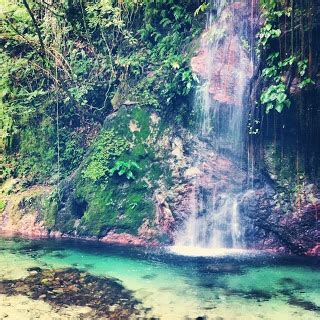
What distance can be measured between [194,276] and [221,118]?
3.83 m

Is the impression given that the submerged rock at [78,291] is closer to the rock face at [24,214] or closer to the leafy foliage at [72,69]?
the rock face at [24,214]

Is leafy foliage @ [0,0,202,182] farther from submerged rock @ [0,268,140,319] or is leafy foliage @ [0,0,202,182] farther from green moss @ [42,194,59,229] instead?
submerged rock @ [0,268,140,319]

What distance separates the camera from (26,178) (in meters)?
11.0

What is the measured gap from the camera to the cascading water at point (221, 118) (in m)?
8.48

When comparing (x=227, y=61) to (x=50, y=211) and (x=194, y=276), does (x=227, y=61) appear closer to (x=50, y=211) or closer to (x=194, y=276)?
(x=194, y=276)

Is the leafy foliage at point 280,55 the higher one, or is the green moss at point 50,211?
the leafy foliage at point 280,55

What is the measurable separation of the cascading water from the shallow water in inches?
35.6

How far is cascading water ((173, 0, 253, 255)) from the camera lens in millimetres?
8477

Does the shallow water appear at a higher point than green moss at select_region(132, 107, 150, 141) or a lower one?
lower

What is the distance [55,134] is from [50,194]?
212 cm

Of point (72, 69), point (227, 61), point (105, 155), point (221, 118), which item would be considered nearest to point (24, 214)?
point (105, 155)

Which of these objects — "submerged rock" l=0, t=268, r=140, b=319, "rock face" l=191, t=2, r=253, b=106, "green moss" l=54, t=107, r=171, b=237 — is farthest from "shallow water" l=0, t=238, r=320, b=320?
"rock face" l=191, t=2, r=253, b=106

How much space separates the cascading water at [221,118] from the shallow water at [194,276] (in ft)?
2.97

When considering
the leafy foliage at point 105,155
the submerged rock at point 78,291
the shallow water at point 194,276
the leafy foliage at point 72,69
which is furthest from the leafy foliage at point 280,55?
the submerged rock at point 78,291
